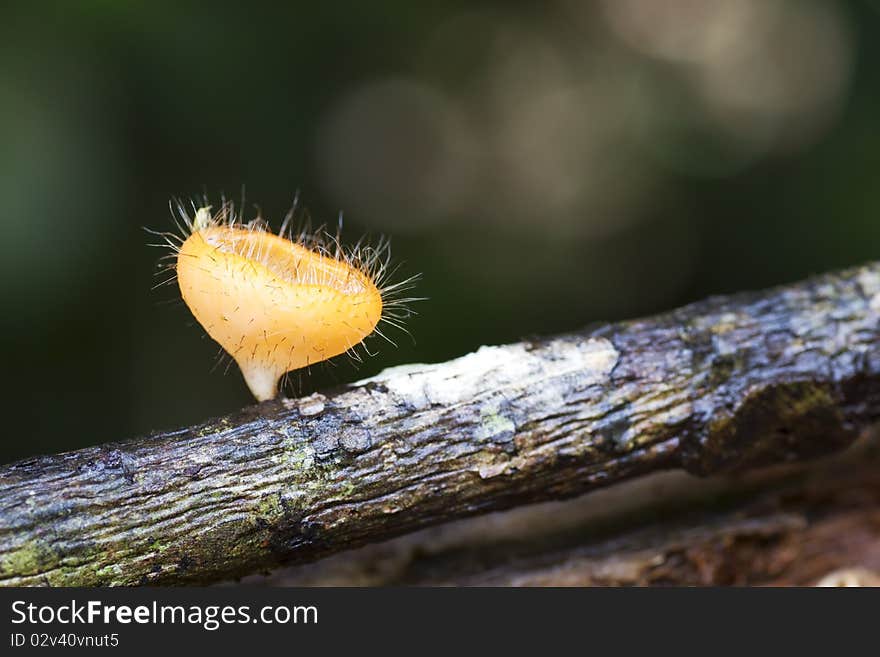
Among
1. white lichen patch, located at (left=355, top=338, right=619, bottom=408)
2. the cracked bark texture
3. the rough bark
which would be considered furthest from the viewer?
the rough bark

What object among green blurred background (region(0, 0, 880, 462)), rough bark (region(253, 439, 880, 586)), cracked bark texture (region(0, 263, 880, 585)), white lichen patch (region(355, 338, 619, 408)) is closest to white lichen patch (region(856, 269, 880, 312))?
cracked bark texture (region(0, 263, 880, 585))

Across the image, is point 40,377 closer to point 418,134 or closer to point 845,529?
point 418,134

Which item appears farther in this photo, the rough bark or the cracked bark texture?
the rough bark

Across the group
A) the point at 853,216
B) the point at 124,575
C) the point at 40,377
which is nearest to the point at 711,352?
the point at 124,575

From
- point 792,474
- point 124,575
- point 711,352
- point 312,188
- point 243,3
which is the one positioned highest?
point 243,3

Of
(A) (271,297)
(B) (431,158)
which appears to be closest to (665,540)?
(A) (271,297)

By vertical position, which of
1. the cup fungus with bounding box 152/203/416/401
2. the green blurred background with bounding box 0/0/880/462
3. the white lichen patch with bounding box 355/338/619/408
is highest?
the green blurred background with bounding box 0/0/880/462

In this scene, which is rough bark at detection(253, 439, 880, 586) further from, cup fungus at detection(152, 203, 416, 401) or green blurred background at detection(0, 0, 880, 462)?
green blurred background at detection(0, 0, 880, 462)
